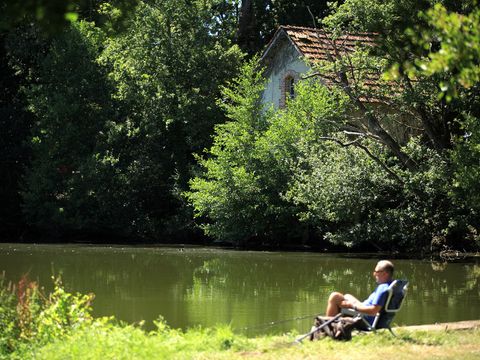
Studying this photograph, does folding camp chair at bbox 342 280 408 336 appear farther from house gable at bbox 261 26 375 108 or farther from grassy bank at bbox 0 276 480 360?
house gable at bbox 261 26 375 108

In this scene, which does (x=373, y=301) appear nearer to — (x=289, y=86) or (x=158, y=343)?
(x=158, y=343)

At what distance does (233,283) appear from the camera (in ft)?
71.5

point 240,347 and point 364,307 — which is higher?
point 364,307

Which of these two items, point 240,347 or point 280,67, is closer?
point 240,347

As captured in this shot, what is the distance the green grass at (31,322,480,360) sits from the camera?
380 inches

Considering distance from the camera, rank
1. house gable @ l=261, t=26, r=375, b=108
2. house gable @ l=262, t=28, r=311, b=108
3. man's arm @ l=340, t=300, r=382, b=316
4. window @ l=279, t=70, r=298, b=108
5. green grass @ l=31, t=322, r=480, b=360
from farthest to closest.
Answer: window @ l=279, t=70, r=298, b=108 → house gable @ l=262, t=28, r=311, b=108 → house gable @ l=261, t=26, r=375, b=108 → man's arm @ l=340, t=300, r=382, b=316 → green grass @ l=31, t=322, r=480, b=360

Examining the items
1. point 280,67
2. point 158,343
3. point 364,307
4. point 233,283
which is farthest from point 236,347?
point 280,67

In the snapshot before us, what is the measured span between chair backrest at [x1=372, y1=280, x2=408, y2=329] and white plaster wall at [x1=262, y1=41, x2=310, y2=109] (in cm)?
2787

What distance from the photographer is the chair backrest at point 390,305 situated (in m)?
11.3

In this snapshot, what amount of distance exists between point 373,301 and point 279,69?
30.2 metres

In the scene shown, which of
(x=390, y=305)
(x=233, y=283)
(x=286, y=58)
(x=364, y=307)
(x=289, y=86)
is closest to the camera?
(x=364, y=307)

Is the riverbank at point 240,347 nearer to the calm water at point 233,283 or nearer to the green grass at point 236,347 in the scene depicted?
the green grass at point 236,347

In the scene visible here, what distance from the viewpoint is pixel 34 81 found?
44500 millimetres

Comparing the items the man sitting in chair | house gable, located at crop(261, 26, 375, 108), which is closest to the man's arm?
the man sitting in chair
